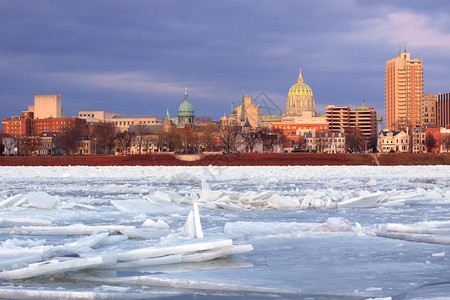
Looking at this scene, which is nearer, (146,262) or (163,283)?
(163,283)

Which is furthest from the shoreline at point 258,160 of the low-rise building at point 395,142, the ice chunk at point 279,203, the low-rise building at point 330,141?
the low-rise building at point 330,141

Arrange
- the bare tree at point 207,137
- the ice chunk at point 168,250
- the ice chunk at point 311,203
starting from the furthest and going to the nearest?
the bare tree at point 207,137 < the ice chunk at point 311,203 < the ice chunk at point 168,250

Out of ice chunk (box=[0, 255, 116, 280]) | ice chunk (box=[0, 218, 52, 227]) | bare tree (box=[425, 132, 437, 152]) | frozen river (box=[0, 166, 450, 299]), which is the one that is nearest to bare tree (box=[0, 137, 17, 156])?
bare tree (box=[425, 132, 437, 152])

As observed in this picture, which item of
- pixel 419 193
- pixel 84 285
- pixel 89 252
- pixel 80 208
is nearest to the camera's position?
pixel 84 285

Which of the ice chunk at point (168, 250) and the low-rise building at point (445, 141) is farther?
the low-rise building at point (445, 141)

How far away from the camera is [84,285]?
689 cm

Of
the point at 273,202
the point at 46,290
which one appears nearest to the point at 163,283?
the point at 46,290

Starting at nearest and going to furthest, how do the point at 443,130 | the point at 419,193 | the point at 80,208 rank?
1. the point at 80,208
2. the point at 419,193
3. the point at 443,130

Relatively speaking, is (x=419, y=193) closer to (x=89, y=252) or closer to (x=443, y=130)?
(x=89, y=252)

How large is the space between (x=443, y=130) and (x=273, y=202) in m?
181

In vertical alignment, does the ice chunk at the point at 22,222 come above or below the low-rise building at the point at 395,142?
below

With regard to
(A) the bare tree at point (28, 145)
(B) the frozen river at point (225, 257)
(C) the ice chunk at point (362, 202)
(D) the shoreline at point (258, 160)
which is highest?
(A) the bare tree at point (28, 145)

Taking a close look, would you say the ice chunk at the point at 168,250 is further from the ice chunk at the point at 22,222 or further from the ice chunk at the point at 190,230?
the ice chunk at the point at 22,222

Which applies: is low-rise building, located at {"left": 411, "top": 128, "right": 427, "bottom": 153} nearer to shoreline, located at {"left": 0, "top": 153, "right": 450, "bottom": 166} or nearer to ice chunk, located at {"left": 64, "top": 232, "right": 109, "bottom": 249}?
shoreline, located at {"left": 0, "top": 153, "right": 450, "bottom": 166}
